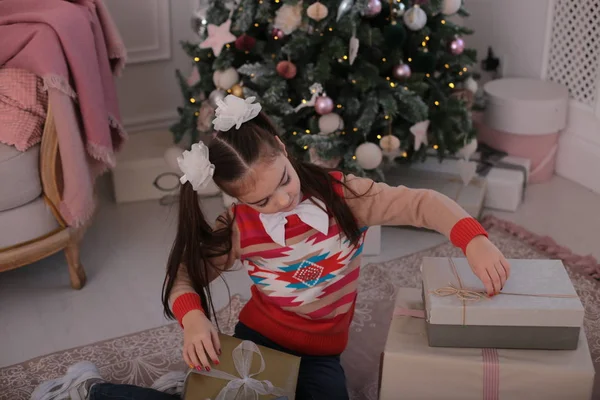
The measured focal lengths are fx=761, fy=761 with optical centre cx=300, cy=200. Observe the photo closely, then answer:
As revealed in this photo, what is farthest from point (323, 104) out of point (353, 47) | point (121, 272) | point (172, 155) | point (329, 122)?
point (121, 272)

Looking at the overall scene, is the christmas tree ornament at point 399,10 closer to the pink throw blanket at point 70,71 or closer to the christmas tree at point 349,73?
the christmas tree at point 349,73

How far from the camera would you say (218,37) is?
2.35 m

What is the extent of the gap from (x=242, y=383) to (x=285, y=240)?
0.29 metres

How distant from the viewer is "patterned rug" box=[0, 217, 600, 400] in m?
1.84

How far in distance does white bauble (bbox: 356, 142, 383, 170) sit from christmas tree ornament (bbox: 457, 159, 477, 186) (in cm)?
37

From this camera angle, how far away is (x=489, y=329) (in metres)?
1.41

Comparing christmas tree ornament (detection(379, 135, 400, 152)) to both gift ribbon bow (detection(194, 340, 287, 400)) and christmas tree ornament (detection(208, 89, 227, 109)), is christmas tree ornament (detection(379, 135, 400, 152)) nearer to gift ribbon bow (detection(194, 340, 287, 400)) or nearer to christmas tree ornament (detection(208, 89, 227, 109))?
christmas tree ornament (detection(208, 89, 227, 109))

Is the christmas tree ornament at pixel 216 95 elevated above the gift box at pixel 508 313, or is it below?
below

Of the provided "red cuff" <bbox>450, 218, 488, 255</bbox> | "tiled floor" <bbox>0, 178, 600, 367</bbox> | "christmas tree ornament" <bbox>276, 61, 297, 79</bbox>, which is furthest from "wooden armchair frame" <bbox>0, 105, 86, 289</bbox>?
"red cuff" <bbox>450, 218, 488, 255</bbox>

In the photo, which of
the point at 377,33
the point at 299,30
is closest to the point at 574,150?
the point at 377,33

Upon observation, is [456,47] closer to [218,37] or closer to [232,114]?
[218,37]

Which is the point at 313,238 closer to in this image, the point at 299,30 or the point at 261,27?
the point at 299,30

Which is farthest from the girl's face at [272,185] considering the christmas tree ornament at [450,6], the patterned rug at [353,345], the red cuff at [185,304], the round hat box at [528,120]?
the round hat box at [528,120]

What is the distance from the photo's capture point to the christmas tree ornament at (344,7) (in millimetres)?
2143
